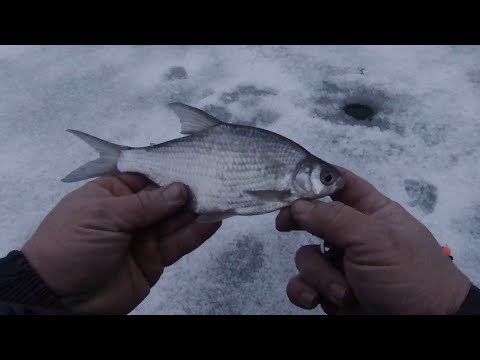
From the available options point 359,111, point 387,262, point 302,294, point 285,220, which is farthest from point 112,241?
point 359,111

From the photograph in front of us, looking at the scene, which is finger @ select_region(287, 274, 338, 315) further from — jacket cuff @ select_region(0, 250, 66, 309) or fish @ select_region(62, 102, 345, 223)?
jacket cuff @ select_region(0, 250, 66, 309)

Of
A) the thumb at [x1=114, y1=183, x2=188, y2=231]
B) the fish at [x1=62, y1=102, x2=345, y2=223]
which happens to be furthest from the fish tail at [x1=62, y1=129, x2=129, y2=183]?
the thumb at [x1=114, y1=183, x2=188, y2=231]

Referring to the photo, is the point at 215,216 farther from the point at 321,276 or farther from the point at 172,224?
the point at 321,276

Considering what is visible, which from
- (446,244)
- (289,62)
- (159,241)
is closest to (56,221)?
(159,241)

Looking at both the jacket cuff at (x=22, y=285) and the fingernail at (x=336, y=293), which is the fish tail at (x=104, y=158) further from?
the fingernail at (x=336, y=293)

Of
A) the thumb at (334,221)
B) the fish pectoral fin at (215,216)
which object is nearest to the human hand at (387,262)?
the thumb at (334,221)
